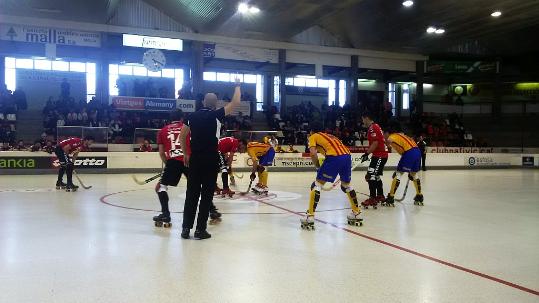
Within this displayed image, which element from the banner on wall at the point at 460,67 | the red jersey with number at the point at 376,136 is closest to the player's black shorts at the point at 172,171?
the red jersey with number at the point at 376,136

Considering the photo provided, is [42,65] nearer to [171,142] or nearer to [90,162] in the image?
[90,162]

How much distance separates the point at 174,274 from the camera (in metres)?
4.36

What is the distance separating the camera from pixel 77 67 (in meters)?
25.4

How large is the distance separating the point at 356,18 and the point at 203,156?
807 inches

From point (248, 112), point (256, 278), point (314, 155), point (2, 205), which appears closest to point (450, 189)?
point (314, 155)

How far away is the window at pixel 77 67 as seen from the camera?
82.8ft

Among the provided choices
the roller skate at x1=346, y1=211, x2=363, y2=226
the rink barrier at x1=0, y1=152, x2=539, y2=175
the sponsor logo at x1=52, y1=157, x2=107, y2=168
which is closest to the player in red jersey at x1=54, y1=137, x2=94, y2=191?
the sponsor logo at x1=52, y1=157, x2=107, y2=168

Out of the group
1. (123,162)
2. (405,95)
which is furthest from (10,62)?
(405,95)

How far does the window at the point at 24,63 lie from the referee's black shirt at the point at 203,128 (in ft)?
72.3

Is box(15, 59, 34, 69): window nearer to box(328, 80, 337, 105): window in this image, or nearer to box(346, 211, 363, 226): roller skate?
box(328, 80, 337, 105): window

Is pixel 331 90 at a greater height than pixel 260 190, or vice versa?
pixel 331 90

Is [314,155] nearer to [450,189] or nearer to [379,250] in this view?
[379,250]

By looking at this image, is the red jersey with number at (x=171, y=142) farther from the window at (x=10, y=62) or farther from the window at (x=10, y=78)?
the window at (x=10, y=62)

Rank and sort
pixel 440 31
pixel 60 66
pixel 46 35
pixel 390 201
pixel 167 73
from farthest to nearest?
pixel 167 73 → pixel 440 31 → pixel 60 66 → pixel 46 35 → pixel 390 201
